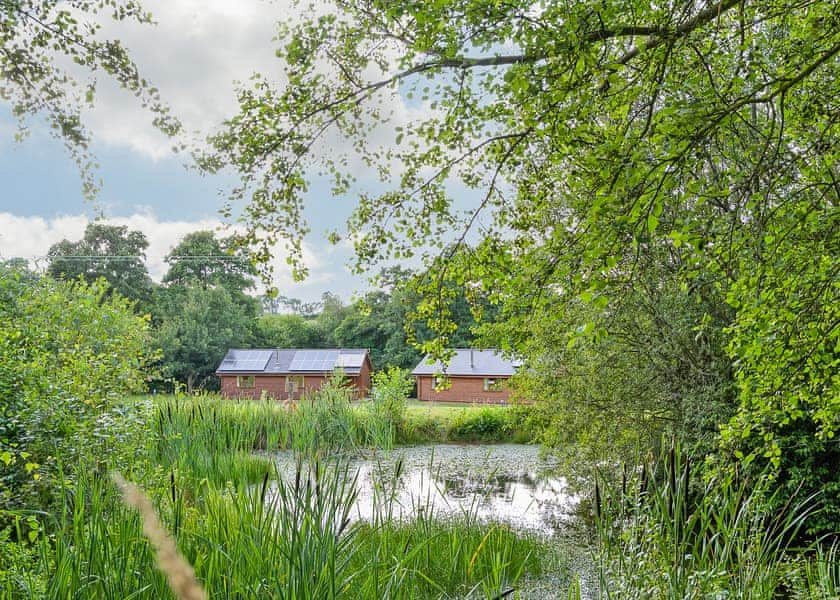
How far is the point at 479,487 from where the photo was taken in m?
8.91

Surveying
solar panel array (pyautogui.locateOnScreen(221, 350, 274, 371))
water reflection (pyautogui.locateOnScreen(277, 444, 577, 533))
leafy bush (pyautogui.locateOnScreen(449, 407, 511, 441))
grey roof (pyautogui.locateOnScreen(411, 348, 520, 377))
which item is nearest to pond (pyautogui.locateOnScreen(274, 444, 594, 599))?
water reflection (pyautogui.locateOnScreen(277, 444, 577, 533))

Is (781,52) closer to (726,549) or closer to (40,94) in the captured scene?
(726,549)

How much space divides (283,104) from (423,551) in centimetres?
332

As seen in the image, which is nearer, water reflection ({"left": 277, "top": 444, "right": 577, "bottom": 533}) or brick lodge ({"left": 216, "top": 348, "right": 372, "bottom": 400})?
water reflection ({"left": 277, "top": 444, "right": 577, "bottom": 533})

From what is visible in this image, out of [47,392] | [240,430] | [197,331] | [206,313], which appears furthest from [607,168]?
[206,313]

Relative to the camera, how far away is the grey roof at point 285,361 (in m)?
28.7

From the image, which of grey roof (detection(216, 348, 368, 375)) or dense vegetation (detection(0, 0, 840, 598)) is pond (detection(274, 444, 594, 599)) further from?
grey roof (detection(216, 348, 368, 375))

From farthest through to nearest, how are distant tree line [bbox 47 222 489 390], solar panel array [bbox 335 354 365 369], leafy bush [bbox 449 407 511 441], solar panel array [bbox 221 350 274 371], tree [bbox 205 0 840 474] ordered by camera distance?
distant tree line [bbox 47 222 489 390], solar panel array [bbox 221 350 274 371], solar panel array [bbox 335 354 365 369], leafy bush [bbox 449 407 511 441], tree [bbox 205 0 840 474]

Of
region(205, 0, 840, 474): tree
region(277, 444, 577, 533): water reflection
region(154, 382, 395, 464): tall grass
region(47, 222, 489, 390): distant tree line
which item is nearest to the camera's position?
region(205, 0, 840, 474): tree

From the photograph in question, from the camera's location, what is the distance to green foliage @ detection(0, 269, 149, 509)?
3527 mm

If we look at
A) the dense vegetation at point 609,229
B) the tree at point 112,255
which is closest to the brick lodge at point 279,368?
the tree at point 112,255

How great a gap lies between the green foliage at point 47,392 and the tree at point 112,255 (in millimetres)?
28277

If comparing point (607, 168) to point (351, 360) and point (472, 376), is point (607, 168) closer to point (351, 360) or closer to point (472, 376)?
point (472, 376)

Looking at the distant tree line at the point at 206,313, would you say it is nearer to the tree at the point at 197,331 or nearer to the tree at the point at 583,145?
the tree at the point at 197,331
